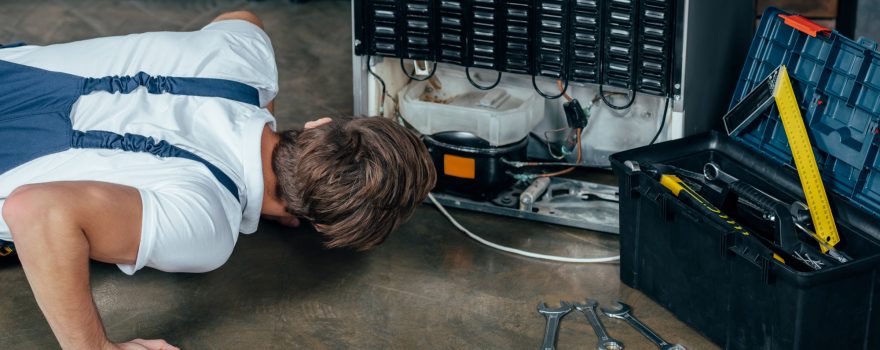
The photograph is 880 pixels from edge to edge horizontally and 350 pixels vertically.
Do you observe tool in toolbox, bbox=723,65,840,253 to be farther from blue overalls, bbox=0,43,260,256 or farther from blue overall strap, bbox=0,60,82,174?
blue overall strap, bbox=0,60,82,174

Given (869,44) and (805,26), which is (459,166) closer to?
(805,26)

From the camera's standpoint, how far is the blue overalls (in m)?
1.99

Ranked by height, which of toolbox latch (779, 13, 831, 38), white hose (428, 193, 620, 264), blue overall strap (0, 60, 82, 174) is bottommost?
white hose (428, 193, 620, 264)

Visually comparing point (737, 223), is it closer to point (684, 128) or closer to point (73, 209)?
point (684, 128)

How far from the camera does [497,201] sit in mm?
2781

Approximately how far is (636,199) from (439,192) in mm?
708

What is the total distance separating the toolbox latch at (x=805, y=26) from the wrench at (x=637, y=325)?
0.72 meters

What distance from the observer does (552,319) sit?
7.45ft

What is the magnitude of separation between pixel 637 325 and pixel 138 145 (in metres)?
1.11

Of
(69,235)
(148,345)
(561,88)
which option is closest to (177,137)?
(69,235)

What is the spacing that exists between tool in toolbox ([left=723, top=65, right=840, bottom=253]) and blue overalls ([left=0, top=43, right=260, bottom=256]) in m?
1.11

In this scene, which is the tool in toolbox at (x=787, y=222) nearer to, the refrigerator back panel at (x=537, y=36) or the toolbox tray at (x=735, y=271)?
the toolbox tray at (x=735, y=271)

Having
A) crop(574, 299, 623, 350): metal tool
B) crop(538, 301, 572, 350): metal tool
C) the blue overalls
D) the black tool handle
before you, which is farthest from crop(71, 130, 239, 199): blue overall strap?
the black tool handle

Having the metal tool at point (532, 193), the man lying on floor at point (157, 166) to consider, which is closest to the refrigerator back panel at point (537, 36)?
the metal tool at point (532, 193)
